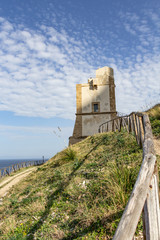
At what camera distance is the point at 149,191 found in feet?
5.18

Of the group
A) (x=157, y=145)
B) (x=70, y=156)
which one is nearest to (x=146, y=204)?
(x=157, y=145)

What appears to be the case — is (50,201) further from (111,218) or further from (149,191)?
(149,191)

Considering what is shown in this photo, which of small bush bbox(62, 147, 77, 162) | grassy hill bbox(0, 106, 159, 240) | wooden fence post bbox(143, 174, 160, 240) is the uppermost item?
wooden fence post bbox(143, 174, 160, 240)

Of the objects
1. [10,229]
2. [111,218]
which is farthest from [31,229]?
[111,218]

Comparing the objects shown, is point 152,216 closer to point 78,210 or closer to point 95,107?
point 78,210

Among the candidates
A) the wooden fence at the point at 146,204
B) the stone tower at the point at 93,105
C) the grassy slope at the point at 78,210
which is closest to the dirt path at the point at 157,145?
the grassy slope at the point at 78,210

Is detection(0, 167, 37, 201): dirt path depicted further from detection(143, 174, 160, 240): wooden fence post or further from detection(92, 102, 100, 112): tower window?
detection(92, 102, 100, 112): tower window

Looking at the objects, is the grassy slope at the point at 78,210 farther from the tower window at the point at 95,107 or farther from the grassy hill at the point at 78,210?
the tower window at the point at 95,107

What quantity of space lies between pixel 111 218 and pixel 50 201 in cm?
226

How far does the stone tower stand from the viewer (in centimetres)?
2266

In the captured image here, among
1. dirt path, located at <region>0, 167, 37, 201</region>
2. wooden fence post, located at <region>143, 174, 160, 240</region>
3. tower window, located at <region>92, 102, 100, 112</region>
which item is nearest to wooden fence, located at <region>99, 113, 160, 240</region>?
wooden fence post, located at <region>143, 174, 160, 240</region>

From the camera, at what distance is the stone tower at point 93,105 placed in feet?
74.3

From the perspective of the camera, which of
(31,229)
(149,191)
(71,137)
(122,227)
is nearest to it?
(122,227)

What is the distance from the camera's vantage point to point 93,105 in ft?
75.9
